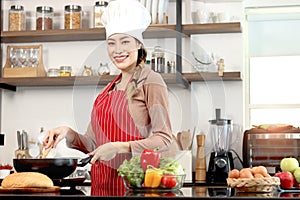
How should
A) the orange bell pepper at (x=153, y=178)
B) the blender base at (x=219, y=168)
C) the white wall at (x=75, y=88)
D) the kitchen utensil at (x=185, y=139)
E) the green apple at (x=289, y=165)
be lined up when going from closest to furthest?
the orange bell pepper at (x=153, y=178) → the green apple at (x=289, y=165) → the kitchen utensil at (x=185, y=139) → the blender base at (x=219, y=168) → the white wall at (x=75, y=88)

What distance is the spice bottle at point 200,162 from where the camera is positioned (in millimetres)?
3973

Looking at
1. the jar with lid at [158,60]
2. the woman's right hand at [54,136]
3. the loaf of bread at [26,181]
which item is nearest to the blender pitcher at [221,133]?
the jar with lid at [158,60]

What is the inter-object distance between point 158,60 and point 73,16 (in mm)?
884

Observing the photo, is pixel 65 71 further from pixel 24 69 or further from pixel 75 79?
pixel 24 69

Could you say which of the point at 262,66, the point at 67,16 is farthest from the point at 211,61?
the point at 67,16

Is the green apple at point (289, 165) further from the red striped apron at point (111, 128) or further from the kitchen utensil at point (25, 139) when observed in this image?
the kitchen utensil at point (25, 139)

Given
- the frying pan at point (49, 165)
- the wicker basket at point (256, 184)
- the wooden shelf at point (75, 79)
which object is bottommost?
the wicker basket at point (256, 184)

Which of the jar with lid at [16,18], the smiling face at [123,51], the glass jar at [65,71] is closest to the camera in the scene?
the smiling face at [123,51]

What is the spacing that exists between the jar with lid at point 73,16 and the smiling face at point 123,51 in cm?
168

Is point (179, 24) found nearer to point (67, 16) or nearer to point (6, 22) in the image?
point (67, 16)

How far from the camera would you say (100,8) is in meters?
4.30

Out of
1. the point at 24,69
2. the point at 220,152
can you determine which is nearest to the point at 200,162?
the point at 220,152

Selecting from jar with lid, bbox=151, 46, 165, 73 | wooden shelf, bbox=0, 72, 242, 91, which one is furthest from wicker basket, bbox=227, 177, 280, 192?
wooden shelf, bbox=0, 72, 242, 91

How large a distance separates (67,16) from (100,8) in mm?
251
